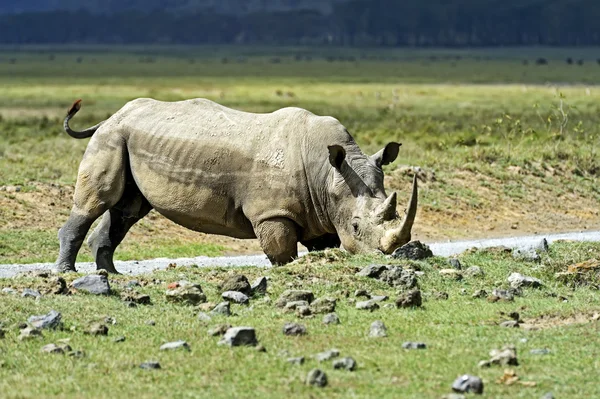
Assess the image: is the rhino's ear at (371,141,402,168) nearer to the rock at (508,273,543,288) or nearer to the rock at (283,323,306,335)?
the rock at (508,273,543,288)

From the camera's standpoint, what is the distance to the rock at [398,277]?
1195cm

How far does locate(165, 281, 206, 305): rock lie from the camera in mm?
11258

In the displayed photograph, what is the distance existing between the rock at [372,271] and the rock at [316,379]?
3644 mm

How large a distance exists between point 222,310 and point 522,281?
10.5 feet

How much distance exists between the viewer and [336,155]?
42.5ft

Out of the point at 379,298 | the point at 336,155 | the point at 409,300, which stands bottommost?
the point at 379,298

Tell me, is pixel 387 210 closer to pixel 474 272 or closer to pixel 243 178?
pixel 474 272

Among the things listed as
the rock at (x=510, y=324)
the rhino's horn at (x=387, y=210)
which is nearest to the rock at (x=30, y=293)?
the rhino's horn at (x=387, y=210)

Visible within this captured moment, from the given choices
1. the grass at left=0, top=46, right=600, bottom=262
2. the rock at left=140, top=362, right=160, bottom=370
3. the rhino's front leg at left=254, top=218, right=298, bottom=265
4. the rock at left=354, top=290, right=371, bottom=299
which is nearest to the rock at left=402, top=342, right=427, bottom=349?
the rock at left=140, top=362, right=160, bottom=370

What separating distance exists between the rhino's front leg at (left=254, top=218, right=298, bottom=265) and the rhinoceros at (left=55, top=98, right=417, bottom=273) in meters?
0.01

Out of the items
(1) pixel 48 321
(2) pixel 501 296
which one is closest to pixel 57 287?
(1) pixel 48 321

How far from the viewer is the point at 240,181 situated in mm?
A: 13492

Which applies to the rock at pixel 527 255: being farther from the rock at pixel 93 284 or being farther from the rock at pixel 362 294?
the rock at pixel 93 284

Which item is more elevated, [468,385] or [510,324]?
[468,385]
